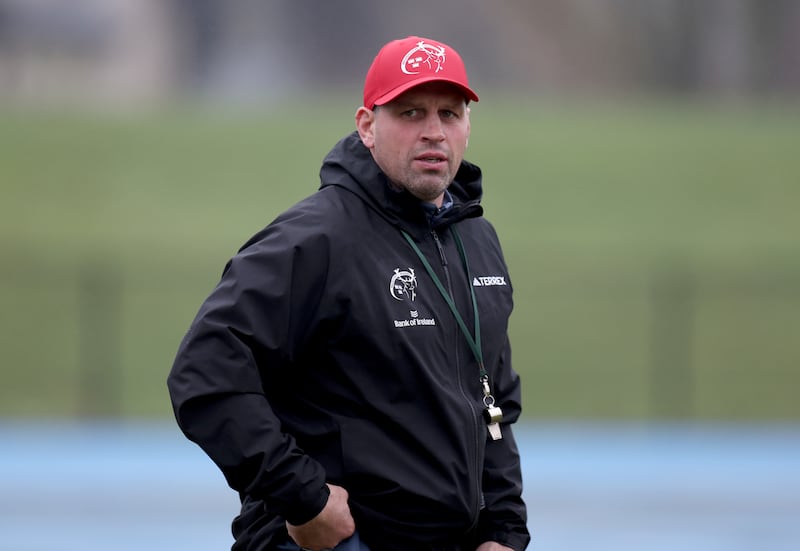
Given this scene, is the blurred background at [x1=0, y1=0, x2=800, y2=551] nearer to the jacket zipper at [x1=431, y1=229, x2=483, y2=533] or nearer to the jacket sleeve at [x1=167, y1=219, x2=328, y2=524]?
the jacket zipper at [x1=431, y1=229, x2=483, y2=533]

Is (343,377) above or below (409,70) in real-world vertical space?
below

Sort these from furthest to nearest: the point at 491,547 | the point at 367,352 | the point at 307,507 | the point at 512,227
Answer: the point at 512,227, the point at 491,547, the point at 367,352, the point at 307,507

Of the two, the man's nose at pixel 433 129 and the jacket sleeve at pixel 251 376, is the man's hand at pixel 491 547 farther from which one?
the man's nose at pixel 433 129

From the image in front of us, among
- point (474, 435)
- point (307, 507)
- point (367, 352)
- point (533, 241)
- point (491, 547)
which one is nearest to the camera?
point (307, 507)

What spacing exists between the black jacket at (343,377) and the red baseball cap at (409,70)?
0.22 metres

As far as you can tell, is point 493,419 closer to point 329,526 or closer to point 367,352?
A: point 367,352

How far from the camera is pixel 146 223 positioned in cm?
2789

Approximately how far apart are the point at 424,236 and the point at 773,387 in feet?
44.3

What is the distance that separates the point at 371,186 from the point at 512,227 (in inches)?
949

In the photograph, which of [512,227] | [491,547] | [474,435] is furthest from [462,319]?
[512,227]

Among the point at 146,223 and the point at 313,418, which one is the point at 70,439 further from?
the point at 146,223

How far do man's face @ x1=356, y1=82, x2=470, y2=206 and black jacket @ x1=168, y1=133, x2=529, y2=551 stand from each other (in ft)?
0.17

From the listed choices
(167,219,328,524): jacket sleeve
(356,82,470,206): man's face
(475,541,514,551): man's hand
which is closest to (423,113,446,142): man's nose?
(356,82,470,206): man's face

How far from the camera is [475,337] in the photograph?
3674 millimetres
